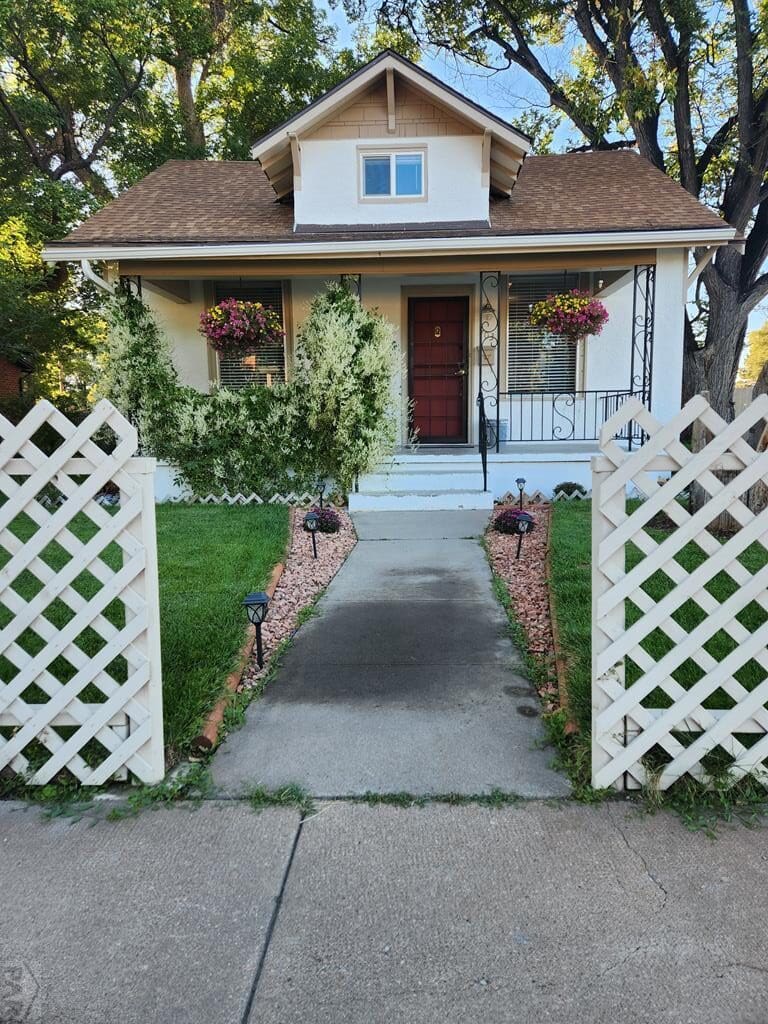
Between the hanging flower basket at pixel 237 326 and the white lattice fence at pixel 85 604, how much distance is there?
21.3 ft

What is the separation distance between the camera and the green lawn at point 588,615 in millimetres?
3182

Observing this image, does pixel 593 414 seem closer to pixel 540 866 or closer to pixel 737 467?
pixel 737 467

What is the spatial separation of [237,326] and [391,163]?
363 centimetres

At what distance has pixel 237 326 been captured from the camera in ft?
28.0

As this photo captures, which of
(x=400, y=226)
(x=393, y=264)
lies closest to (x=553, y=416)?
(x=393, y=264)

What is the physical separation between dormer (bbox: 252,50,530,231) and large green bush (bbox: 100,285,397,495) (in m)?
2.06

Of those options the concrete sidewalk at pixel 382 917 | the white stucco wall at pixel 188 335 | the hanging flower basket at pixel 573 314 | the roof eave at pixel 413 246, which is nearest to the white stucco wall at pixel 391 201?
the roof eave at pixel 413 246

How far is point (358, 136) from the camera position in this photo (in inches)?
383

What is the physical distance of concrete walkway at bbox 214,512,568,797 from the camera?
2.65 meters

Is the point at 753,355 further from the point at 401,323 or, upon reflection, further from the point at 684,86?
the point at 401,323

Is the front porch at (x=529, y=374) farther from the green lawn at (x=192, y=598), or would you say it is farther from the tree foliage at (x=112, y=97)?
the tree foliage at (x=112, y=97)

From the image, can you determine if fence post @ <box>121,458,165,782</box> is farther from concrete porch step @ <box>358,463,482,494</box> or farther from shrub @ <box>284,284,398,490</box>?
concrete porch step @ <box>358,463,482,494</box>

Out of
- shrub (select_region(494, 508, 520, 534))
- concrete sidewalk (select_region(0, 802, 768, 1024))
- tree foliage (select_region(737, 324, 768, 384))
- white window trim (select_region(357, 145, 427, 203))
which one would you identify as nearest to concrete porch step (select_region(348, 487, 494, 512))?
shrub (select_region(494, 508, 520, 534))

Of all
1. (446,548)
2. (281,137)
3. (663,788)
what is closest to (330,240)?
(281,137)
